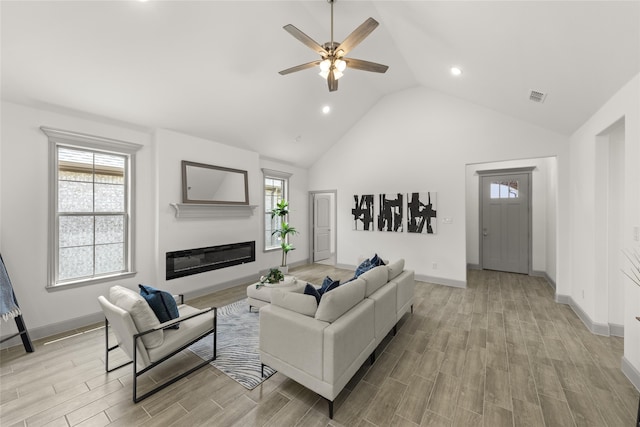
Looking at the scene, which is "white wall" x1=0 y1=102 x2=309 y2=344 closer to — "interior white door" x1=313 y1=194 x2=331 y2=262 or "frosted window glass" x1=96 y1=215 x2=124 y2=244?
"frosted window glass" x1=96 y1=215 x2=124 y2=244

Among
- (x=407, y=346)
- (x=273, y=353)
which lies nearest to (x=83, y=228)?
(x=273, y=353)

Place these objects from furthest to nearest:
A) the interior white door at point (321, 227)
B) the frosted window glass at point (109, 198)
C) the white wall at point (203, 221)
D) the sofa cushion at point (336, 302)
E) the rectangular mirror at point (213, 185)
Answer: the interior white door at point (321, 227) → the rectangular mirror at point (213, 185) → the white wall at point (203, 221) → the frosted window glass at point (109, 198) → the sofa cushion at point (336, 302)

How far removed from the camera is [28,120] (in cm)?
296

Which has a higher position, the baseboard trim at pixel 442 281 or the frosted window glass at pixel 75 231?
the frosted window glass at pixel 75 231

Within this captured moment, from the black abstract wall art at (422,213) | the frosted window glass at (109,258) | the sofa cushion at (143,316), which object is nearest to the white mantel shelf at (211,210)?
the frosted window glass at (109,258)

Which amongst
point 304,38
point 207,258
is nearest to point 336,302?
point 304,38

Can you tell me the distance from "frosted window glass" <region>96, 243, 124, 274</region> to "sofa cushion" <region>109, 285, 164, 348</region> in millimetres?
1896

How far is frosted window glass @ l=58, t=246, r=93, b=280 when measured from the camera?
3.25 metres

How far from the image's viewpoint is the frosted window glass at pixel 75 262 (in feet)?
10.7

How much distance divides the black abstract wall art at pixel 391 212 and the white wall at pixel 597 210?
2.74 m

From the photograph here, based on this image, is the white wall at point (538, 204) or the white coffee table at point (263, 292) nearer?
the white coffee table at point (263, 292)

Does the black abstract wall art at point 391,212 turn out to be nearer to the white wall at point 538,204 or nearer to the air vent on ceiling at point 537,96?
the white wall at point 538,204

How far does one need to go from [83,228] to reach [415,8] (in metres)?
4.98

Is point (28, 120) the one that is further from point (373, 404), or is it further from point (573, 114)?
point (573, 114)
